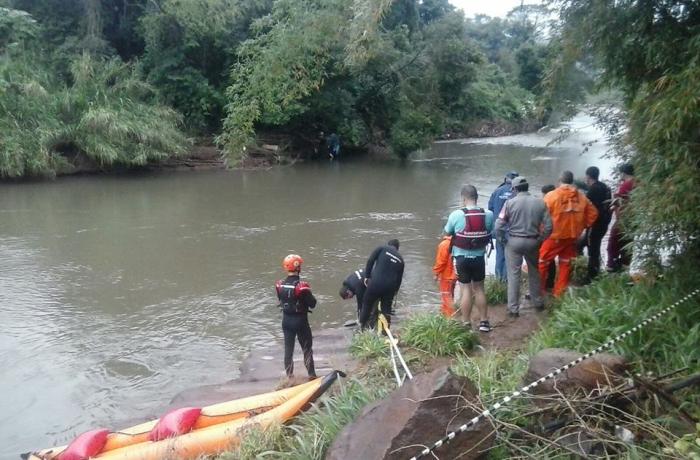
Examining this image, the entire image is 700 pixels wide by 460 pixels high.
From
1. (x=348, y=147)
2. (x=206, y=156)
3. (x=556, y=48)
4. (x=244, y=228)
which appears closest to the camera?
(x=556, y=48)

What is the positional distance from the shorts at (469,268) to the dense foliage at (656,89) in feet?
5.93

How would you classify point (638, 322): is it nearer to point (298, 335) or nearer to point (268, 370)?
point (298, 335)

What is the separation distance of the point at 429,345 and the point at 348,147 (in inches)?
1012

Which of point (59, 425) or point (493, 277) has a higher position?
point (493, 277)

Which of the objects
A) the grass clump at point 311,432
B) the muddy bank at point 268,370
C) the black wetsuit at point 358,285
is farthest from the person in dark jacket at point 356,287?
the grass clump at point 311,432

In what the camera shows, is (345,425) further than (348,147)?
No

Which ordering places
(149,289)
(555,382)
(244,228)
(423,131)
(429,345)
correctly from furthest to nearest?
(423,131), (244,228), (149,289), (429,345), (555,382)

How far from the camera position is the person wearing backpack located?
6945 mm

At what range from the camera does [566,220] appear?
7645 mm

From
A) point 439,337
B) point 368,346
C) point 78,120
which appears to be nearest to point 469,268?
point 439,337

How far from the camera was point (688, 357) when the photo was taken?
4.42 meters

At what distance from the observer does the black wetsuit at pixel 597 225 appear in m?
8.02

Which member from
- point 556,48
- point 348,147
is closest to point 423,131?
point 348,147

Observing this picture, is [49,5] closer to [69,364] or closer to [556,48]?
[69,364]
